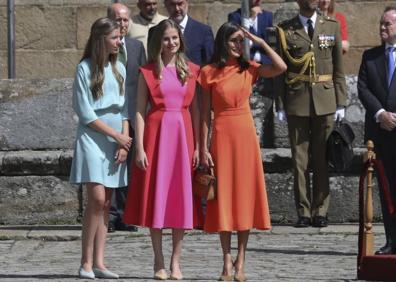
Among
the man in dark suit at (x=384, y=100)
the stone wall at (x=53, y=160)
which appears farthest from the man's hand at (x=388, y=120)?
the stone wall at (x=53, y=160)

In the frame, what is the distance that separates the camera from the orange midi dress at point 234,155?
10.6m

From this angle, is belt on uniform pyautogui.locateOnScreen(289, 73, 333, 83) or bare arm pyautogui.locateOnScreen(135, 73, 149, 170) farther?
belt on uniform pyautogui.locateOnScreen(289, 73, 333, 83)

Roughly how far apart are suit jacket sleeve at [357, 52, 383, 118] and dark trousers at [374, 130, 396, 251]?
182 millimetres

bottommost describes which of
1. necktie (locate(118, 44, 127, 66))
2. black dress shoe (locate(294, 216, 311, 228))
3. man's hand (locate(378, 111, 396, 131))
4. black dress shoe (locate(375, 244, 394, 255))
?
black dress shoe (locate(294, 216, 311, 228))

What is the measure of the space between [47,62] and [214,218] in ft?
19.6

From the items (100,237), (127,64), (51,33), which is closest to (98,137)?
(100,237)

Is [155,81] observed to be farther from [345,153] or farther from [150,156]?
[345,153]

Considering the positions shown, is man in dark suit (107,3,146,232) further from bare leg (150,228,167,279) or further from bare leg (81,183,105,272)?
bare leg (150,228,167,279)

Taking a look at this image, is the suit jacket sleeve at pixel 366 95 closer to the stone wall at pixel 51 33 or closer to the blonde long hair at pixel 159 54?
the blonde long hair at pixel 159 54

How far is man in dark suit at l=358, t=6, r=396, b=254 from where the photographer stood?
1170 centimetres

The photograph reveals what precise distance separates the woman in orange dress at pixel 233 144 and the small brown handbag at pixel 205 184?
0.04 m

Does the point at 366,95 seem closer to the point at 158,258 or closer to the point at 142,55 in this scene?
the point at 142,55

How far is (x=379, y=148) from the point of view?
38.8 ft

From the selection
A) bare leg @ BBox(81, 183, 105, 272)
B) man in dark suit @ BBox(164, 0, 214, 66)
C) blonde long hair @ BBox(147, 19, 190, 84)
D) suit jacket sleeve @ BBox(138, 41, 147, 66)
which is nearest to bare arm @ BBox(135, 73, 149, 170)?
A: blonde long hair @ BBox(147, 19, 190, 84)
